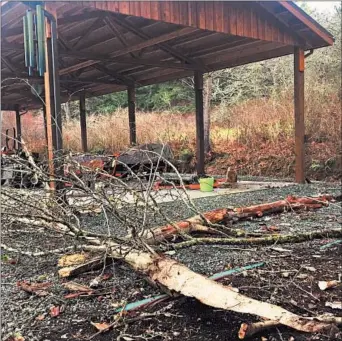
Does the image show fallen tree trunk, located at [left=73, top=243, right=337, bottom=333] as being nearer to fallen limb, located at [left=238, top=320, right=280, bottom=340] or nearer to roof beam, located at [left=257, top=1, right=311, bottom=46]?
fallen limb, located at [left=238, top=320, right=280, bottom=340]

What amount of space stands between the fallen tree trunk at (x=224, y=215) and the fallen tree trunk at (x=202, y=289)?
42 cm

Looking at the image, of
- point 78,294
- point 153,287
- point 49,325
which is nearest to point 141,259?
point 153,287

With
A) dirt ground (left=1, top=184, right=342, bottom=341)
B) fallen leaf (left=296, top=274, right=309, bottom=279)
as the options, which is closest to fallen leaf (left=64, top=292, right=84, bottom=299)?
dirt ground (left=1, top=184, right=342, bottom=341)

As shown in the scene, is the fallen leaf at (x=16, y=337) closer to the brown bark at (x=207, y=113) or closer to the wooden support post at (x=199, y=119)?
the wooden support post at (x=199, y=119)

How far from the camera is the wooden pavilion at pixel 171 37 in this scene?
5113 millimetres

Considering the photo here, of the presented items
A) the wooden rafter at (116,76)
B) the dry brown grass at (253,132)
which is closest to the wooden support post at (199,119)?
the dry brown grass at (253,132)

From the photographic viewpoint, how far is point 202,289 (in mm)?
1968

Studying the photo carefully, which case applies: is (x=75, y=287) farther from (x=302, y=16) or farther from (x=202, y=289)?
(x=302, y=16)

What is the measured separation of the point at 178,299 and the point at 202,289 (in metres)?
0.24

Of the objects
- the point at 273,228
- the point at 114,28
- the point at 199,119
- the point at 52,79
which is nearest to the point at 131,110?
the point at 199,119

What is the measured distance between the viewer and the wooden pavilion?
5.11 m

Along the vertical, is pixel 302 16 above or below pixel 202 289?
above

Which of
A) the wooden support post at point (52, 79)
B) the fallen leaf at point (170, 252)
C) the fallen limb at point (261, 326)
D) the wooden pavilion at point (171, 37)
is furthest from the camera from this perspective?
the wooden pavilion at point (171, 37)

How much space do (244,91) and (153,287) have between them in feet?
40.6
